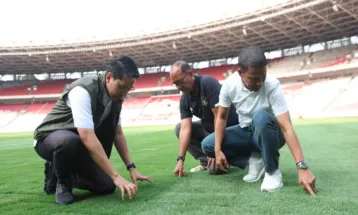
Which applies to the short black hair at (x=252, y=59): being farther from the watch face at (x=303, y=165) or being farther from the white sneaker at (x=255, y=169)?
the white sneaker at (x=255, y=169)

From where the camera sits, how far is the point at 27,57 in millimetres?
41000

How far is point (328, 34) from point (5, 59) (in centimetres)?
3452

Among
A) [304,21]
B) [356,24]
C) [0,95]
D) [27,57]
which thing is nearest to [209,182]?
[304,21]

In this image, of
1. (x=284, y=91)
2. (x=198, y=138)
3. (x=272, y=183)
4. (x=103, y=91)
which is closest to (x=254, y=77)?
(x=272, y=183)

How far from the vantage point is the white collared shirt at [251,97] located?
316cm

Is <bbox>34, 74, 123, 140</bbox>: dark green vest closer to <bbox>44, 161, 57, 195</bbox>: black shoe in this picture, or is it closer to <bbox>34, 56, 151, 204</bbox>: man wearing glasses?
<bbox>34, 56, 151, 204</bbox>: man wearing glasses

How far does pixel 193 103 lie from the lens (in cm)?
428

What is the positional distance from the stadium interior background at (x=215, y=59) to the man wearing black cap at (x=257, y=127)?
24376 millimetres

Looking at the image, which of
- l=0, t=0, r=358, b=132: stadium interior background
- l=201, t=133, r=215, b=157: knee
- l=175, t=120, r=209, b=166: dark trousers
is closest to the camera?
l=201, t=133, r=215, b=157: knee

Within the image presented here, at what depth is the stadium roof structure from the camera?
27.5 meters

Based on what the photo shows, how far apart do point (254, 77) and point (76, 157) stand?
1.65 m

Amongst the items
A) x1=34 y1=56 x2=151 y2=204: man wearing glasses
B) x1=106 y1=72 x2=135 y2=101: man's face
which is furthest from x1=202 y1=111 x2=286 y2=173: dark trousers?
x1=106 y1=72 x2=135 y2=101: man's face

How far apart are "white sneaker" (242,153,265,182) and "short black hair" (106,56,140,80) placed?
1.53 metres

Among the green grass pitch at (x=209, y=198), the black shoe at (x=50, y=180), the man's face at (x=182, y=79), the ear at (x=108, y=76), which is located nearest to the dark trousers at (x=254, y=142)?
the green grass pitch at (x=209, y=198)
